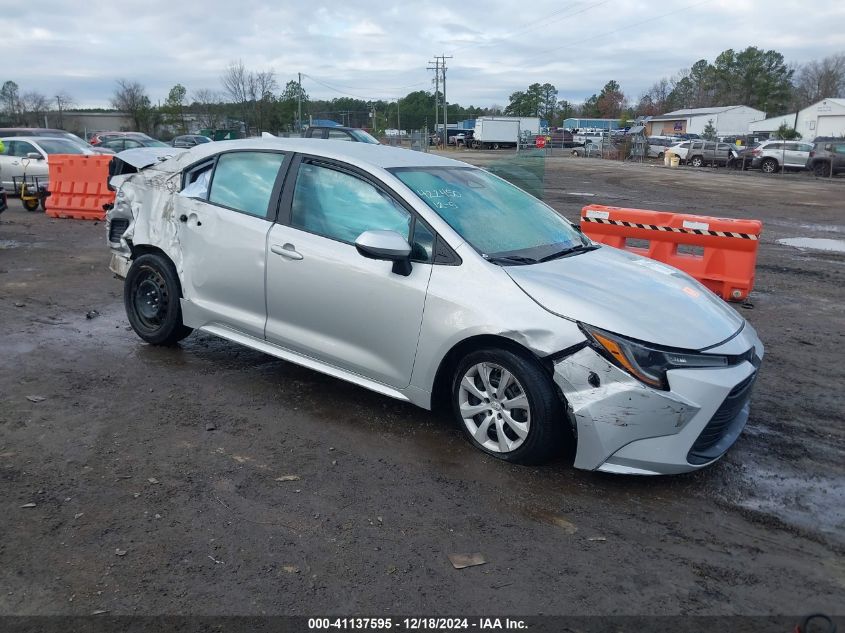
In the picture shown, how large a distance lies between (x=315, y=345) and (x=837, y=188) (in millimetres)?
28249

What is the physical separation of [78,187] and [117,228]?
986cm

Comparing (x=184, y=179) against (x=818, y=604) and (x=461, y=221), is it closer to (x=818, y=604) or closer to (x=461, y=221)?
(x=461, y=221)

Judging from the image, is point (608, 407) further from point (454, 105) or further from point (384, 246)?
point (454, 105)

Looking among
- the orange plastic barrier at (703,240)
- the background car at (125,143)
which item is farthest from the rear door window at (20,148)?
the orange plastic barrier at (703,240)

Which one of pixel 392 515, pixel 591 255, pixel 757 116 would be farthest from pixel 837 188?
pixel 757 116

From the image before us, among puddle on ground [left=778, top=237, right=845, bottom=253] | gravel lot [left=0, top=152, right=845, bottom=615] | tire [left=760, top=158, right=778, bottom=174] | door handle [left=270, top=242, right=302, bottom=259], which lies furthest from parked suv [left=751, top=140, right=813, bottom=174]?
door handle [left=270, top=242, right=302, bottom=259]

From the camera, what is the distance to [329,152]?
496cm

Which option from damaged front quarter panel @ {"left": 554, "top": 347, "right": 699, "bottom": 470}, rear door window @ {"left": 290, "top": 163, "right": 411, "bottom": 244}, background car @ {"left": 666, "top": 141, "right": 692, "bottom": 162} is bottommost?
damaged front quarter panel @ {"left": 554, "top": 347, "right": 699, "bottom": 470}

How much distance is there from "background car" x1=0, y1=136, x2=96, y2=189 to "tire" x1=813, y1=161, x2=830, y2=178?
107 feet

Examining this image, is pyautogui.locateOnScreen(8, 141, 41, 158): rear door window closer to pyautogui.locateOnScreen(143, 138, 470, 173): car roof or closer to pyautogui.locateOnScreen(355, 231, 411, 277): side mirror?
pyautogui.locateOnScreen(143, 138, 470, 173): car roof

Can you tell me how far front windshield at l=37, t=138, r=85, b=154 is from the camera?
18.0m

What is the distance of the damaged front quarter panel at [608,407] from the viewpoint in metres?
3.65

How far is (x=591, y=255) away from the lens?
4.83 metres

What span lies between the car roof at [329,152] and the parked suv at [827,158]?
113ft
